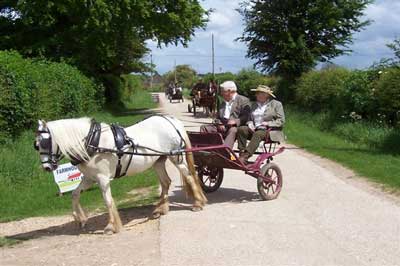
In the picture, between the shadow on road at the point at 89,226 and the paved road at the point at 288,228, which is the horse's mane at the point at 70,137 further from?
the paved road at the point at 288,228

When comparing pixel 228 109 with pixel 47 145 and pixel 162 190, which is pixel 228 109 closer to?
pixel 162 190

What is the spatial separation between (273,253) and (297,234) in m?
0.98

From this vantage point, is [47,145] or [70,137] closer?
[47,145]

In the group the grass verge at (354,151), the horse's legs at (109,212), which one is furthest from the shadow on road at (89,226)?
the grass verge at (354,151)

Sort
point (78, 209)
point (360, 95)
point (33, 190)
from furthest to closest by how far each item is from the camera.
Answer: point (360, 95) < point (33, 190) < point (78, 209)

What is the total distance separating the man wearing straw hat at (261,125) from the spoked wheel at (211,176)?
2.89 ft

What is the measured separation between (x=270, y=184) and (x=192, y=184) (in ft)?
5.44

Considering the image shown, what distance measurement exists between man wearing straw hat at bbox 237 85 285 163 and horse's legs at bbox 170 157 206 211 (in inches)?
42.5

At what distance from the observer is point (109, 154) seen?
26.6 ft

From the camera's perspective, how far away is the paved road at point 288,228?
6629 millimetres

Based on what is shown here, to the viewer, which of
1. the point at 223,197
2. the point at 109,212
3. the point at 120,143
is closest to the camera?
the point at 109,212

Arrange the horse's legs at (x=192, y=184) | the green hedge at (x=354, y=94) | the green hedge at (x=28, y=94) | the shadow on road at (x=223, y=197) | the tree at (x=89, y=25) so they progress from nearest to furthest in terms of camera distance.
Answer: the horse's legs at (x=192, y=184), the shadow on road at (x=223, y=197), the green hedge at (x=28, y=94), the green hedge at (x=354, y=94), the tree at (x=89, y=25)

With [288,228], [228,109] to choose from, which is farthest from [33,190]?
[288,228]

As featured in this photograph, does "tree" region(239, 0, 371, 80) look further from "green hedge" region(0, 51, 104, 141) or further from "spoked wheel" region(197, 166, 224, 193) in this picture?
"spoked wheel" region(197, 166, 224, 193)
